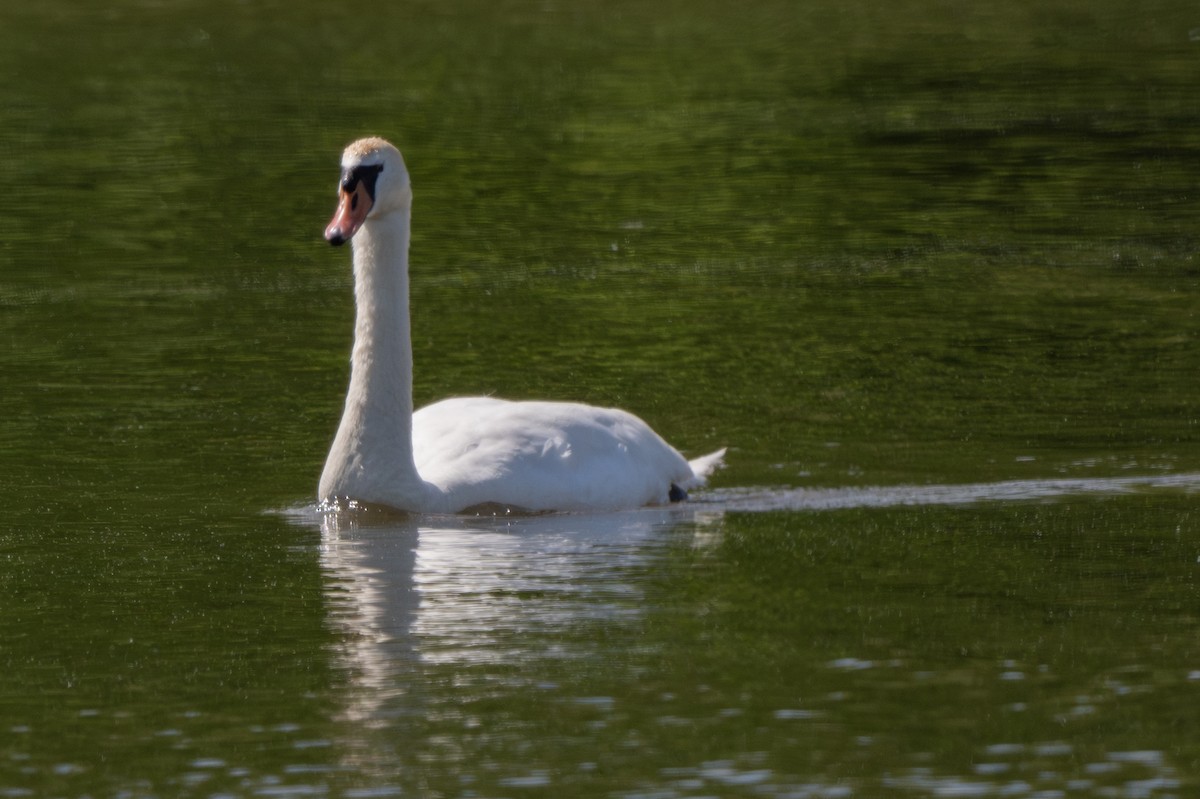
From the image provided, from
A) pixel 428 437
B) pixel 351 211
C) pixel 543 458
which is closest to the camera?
pixel 543 458

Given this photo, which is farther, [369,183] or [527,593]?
[369,183]

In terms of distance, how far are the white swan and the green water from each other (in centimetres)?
19

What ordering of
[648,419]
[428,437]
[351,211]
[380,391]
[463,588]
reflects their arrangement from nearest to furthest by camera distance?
1. [463,588]
2. [351,211]
3. [380,391]
4. [428,437]
5. [648,419]

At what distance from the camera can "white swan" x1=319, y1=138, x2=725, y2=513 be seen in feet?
34.2

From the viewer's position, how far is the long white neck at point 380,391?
10.4 metres

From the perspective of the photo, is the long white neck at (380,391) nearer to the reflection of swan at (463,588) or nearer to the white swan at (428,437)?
the white swan at (428,437)

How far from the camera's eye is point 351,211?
34.9ft

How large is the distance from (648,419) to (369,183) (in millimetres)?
2735

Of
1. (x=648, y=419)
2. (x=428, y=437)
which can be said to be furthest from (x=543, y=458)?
(x=648, y=419)

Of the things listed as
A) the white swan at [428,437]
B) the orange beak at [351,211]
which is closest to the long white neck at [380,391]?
the white swan at [428,437]

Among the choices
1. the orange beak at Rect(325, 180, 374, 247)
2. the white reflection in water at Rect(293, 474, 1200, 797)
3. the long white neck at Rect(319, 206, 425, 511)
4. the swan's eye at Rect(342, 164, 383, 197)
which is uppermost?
the swan's eye at Rect(342, 164, 383, 197)

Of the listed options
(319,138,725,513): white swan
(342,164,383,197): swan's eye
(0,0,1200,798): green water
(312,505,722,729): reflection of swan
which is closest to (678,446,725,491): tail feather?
(319,138,725,513): white swan

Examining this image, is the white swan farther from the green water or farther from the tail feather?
the green water

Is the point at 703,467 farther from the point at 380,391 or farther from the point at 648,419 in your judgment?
the point at 380,391
